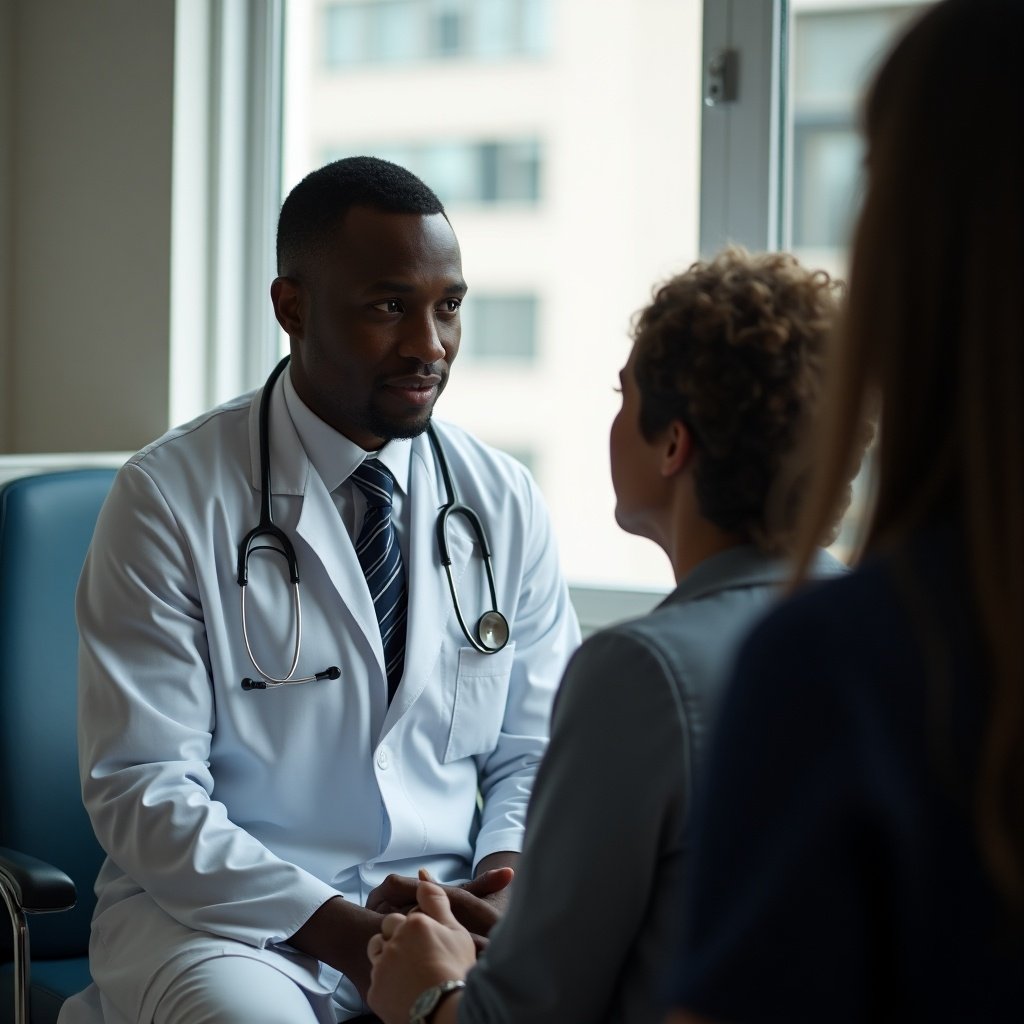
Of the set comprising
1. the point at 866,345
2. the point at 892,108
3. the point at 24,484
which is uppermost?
the point at 892,108

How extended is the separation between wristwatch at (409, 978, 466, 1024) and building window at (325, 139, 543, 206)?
1629mm

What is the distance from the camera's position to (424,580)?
5.54 feet

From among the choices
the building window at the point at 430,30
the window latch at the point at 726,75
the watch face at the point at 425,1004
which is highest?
the building window at the point at 430,30

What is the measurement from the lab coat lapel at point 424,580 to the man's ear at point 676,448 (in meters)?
0.65

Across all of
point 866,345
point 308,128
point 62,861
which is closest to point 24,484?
point 62,861

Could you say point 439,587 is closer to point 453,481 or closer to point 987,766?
point 453,481

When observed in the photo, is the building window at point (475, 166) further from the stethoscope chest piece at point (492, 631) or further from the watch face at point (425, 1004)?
the watch face at point (425, 1004)

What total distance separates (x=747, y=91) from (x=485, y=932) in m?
1.40

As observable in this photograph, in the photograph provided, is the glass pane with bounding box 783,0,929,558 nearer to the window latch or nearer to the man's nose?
the window latch

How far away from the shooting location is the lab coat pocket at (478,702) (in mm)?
1690

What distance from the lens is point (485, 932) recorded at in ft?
4.70

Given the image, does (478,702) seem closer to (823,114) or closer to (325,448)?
(325,448)

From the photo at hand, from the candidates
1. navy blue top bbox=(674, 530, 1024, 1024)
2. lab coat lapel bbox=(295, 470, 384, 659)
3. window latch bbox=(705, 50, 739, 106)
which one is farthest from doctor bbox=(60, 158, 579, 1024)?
navy blue top bbox=(674, 530, 1024, 1024)

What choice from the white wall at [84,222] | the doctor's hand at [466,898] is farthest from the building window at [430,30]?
the doctor's hand at [466,898]
